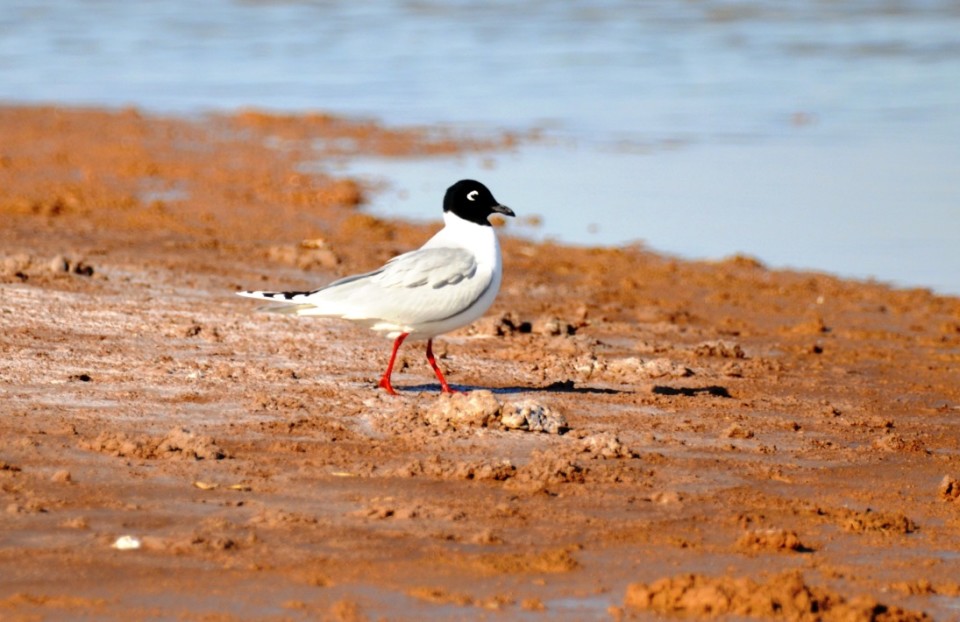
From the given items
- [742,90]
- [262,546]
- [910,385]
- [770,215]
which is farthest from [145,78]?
[262,546]

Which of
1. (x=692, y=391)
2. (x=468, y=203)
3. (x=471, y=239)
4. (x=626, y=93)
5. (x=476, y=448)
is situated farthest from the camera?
(x=626, y=93)

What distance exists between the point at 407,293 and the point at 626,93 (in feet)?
56.1

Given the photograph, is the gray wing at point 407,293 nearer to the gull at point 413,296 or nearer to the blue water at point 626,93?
the gull at point 413,296

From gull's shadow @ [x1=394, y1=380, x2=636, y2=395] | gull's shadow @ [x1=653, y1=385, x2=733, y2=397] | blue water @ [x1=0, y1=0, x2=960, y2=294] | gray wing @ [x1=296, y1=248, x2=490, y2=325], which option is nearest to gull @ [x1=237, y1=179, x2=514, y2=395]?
gray wing @ [x1=296, y1=248, x2=490, y2=325]

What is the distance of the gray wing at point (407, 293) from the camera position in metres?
8.26

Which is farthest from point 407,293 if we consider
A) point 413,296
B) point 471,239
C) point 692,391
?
point 692,391

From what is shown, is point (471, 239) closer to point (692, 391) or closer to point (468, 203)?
point (468, 203)

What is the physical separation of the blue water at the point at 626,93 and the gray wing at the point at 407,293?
6.45 meters

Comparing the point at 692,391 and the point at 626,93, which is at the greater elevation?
the point at 626,93

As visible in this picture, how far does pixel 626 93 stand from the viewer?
2480 cm

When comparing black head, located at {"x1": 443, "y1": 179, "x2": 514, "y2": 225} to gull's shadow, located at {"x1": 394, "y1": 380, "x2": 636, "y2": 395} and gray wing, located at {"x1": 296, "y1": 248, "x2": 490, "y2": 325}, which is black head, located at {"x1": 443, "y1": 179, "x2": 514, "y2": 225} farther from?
gull's shadow, located at {"x1": 394, "y1": 380, "x2": 636, "y2": 395}

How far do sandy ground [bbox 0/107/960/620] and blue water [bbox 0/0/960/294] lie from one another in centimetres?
269

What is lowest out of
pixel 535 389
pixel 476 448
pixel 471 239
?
pixel 476 448

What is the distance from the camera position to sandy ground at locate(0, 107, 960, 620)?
570 centimetres
